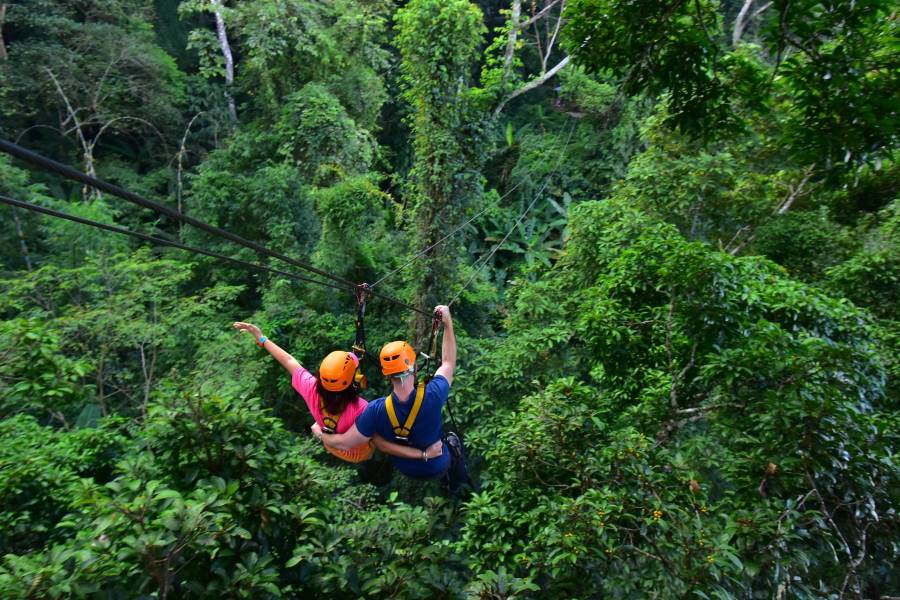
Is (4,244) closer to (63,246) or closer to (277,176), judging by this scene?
(63,246)

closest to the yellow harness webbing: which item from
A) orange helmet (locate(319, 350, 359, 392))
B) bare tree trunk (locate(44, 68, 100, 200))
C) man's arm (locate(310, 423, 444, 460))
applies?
man's arm (locate(310, 423, 444, 460))

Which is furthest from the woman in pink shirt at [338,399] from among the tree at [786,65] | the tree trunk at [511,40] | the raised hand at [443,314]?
the tree trunk at [511,40]

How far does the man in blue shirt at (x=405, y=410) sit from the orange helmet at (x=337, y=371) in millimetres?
155

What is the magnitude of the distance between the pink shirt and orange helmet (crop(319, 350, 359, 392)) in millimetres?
205

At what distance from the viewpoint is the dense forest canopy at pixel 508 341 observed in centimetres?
211

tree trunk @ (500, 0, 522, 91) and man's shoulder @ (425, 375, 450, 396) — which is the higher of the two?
tree trunk @ (500, 0, 522, 91)

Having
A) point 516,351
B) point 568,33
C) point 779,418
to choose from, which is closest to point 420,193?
point 516,351

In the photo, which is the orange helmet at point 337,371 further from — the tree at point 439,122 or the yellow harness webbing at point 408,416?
the tree at point 439,122

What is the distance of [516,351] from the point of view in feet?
18.5

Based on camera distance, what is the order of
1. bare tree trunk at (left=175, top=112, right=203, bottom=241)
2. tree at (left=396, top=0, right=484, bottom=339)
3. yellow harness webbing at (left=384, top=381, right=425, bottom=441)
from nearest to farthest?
1. yellow harness webbing at (left=384, top=381, right=425, bottom=441)
2. tree at (left=396, top=0, right=484, bottom=339)
3. bare tree trunk at (left=175, top=112, right=203, bottom=241)

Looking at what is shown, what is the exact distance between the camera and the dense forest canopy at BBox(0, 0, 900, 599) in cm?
211

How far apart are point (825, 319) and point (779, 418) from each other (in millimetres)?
1057

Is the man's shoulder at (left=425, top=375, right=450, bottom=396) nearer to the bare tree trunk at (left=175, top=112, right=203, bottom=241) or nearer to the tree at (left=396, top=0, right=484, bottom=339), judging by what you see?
the tree at (left=396, top=0, right=484, bottom=339)

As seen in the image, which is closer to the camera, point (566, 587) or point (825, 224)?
point (566, 587)
